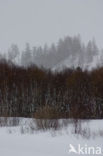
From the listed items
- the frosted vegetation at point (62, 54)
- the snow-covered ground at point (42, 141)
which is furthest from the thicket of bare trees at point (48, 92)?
the frosted vegetation at point (62, 54)

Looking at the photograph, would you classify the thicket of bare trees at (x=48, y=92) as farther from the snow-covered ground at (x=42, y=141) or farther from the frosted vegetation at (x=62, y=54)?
the frosted vegetation at (x=62, y=54)

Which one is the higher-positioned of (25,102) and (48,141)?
(25,102)

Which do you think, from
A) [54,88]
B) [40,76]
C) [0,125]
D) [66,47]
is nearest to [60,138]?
[0,125]

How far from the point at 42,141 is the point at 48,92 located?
28.8ft

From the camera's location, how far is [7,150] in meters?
4.64

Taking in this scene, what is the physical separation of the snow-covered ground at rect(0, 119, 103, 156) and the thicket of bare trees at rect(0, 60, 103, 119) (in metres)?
5.53

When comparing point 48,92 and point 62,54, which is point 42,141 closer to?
point 48,92

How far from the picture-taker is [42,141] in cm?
525

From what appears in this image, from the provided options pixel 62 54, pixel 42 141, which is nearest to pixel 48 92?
pixel 42 141

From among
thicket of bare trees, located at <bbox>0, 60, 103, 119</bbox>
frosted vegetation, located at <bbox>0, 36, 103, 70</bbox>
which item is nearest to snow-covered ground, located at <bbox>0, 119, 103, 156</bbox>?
thicket of bare trees, located at <bbox>0, 60, 103, 119</bbox>

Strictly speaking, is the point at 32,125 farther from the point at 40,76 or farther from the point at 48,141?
the point at 40,76

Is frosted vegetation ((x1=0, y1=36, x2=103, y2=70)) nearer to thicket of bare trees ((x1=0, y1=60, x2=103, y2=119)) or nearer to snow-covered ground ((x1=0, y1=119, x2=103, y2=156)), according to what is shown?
thicket of bare trees ((x1=0, y1=60, x2=103, y2=119))

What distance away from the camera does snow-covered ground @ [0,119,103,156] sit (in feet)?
14.7

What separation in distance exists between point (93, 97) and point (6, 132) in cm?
818
